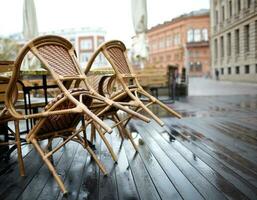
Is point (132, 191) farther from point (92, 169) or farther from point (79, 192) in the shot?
point (92, 169)

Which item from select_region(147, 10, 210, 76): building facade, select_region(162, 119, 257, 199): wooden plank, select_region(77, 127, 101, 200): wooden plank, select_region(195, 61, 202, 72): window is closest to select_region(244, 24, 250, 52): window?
select_region(162, 119, 257, 199): wooden plank

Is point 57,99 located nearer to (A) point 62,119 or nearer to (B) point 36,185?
(A) point 62,119

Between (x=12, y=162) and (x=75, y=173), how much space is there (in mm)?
825

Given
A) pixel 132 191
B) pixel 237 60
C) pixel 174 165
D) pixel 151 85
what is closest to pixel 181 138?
pixel 174 165

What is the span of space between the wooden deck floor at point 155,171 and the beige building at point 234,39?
21.6m

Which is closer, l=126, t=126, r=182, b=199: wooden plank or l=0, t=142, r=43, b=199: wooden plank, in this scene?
l=126, t=126, r=182, b=199: wooden plank

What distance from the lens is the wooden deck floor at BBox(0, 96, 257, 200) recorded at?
6.77 feet

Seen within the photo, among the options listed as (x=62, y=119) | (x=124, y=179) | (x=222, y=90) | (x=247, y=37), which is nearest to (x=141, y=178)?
(x=124, y=179)

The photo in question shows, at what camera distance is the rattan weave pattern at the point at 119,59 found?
9.40 ft

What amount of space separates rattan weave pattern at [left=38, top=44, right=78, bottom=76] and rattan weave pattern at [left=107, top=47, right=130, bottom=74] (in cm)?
→ 49

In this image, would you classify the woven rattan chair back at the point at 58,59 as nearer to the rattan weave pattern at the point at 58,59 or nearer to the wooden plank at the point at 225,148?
the rattan weave pattern at the point at 58,59

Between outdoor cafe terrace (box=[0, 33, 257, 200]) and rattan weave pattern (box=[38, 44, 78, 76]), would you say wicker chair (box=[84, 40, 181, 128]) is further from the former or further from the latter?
rattan weave pattern (box=[38, 44, 78, 76])

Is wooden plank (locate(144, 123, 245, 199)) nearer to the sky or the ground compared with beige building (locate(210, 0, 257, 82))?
nearer to the ground

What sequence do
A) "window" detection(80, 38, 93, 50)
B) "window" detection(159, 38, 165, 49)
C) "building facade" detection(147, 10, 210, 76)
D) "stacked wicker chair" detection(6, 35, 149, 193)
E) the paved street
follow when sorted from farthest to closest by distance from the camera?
"window" detection(159, 38, 165, 49) → "building facade" detection(147, 10, 210, 76) → "window" detection(80, 38, 93, 50) → the paved street → "stacked wicker chair" detection(6, 35, 149, 193)
